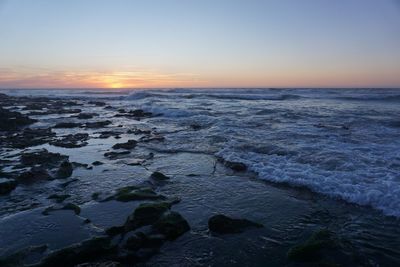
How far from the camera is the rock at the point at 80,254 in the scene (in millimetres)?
4730

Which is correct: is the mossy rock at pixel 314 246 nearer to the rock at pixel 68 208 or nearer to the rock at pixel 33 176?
the rock at pixel 68 208

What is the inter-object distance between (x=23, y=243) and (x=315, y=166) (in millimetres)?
7654

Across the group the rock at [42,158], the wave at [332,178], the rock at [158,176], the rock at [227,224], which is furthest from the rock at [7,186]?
the wave at [332,178]

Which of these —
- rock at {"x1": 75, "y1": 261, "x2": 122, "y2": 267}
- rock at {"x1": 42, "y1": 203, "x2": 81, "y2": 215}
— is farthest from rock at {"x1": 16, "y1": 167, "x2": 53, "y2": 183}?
rock at {"x1": 75, "y1": 261, "x2": 122, "y2": 267}

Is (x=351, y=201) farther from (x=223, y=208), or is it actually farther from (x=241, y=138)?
(x=241, y=138)

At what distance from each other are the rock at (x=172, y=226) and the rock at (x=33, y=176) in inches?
179

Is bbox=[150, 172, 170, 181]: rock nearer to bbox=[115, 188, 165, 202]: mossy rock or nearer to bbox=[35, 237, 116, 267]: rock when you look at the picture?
bbox=[115, 188, 165, 202]: mossy rock

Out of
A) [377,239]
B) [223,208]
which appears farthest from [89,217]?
[377,239]

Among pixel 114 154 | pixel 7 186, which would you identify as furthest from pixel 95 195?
pixel 114 154

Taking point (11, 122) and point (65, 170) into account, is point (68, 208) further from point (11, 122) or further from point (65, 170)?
point (11, 122)

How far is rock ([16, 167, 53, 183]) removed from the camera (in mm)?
8714

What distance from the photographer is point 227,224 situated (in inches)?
231

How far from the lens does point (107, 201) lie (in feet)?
23.8

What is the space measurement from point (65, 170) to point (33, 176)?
2.93ft
